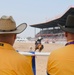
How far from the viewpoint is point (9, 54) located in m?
1.78

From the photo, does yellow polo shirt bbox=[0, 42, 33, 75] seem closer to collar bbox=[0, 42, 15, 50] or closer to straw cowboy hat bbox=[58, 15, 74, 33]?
collar bbox=[0, 42, 15, 50]

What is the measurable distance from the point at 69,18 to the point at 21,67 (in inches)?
24.4

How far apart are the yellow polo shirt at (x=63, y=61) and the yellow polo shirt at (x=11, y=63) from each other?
0.69 feet

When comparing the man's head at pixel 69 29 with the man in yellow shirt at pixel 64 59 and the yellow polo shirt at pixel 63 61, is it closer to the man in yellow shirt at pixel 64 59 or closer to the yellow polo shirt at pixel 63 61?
the man in yellow shirt at pixel 64 59

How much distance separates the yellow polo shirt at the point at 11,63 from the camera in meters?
1.69

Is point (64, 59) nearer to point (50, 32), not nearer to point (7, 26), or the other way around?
point (7, 26)

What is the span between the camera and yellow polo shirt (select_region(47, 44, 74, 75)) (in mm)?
1849

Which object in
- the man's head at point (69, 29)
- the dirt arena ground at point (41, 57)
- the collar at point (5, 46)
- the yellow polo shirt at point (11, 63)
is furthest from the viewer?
the dirt arena ground at point (41, 57)

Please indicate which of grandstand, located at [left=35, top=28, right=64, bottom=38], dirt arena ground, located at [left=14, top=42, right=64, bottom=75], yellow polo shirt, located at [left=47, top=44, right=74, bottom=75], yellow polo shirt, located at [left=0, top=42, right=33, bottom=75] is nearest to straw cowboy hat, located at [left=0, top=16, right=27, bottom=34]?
yellow polo shirt, located at [left=0, top=42, right=33, bottom=75]

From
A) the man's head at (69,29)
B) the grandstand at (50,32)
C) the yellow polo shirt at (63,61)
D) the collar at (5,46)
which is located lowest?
the grandstand at (50,32)

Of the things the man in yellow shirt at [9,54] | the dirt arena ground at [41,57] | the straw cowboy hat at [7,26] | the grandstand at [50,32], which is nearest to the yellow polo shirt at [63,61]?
the man in yellow shirt at [9,54]

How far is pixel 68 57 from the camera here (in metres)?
1.87

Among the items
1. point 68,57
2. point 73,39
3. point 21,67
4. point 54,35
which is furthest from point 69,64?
point 54,35

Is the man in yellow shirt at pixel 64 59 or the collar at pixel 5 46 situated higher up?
the collar at pixel 5 46
